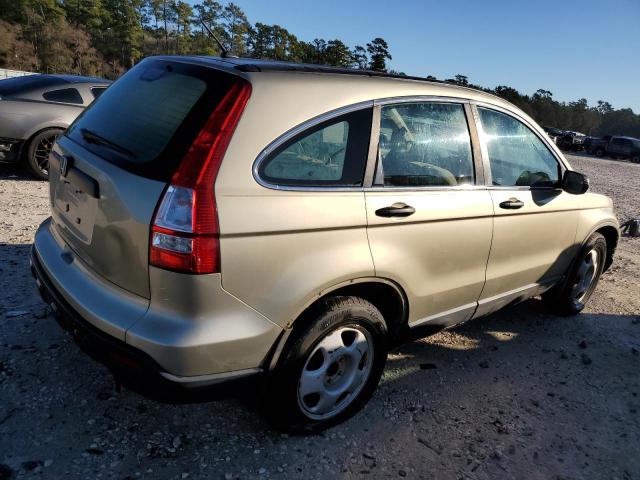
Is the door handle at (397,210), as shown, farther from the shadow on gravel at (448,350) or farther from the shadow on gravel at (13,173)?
the shadow on gravel at (13,173)

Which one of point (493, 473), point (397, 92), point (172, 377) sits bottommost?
point (493, 473)

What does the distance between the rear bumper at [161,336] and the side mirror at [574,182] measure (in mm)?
2671

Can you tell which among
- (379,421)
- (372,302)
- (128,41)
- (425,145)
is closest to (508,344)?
(379,421)

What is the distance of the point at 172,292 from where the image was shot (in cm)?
188

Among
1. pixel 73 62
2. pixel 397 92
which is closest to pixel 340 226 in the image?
pixel 397 92

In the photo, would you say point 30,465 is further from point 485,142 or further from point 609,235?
point 609,235

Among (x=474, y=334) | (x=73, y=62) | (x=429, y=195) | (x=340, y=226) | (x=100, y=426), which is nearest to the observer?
(x=340, y=226)

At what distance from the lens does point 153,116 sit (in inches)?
87.0

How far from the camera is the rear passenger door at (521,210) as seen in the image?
315cm

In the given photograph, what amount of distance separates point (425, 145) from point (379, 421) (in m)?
A: 1.59

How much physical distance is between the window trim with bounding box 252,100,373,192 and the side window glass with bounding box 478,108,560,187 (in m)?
1.13

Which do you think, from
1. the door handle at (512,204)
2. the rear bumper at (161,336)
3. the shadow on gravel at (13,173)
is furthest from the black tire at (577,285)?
the shadow on gravel at (13,173)

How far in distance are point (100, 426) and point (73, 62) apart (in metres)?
72.1

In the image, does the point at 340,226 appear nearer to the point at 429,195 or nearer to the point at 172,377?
the point at 429,195
